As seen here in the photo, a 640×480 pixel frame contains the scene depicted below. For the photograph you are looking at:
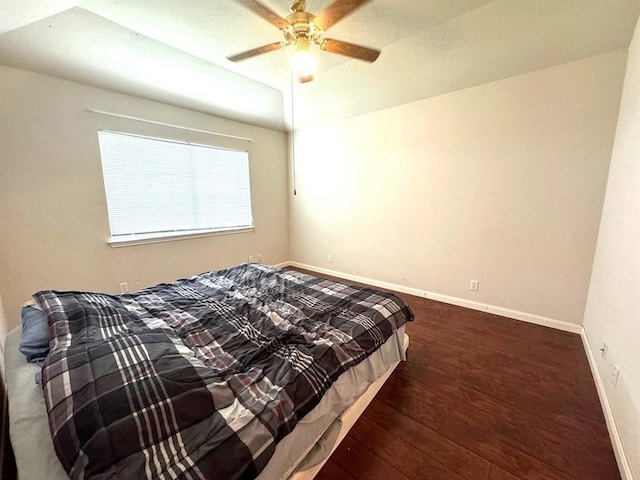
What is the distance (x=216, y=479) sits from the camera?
2.42 feet

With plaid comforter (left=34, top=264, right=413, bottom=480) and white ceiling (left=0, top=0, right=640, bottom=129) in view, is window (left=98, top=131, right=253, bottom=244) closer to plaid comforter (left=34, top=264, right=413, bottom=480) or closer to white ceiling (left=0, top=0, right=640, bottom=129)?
white ceiling (left=0, top=0, right=640, bottom=129)

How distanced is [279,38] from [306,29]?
845 mm

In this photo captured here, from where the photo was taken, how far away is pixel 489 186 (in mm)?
2799

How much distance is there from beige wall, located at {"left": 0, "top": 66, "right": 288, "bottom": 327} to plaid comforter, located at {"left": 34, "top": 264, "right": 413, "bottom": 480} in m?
1.46

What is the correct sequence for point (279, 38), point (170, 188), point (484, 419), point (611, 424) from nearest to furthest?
point (611, 424)
point (484, 419)
point (279, 38)
point (170, 188)

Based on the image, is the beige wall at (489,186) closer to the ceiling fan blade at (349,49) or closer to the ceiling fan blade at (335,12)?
the ceiling fan blade at (349,49)

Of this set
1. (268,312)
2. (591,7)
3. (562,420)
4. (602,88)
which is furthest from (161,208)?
(602,88)

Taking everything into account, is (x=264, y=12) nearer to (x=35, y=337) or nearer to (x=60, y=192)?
(x=35, y=337)

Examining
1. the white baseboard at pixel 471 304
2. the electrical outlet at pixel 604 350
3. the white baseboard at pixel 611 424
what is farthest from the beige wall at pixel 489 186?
the electrical outlet at pixel 604 350

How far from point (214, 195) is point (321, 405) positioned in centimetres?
343

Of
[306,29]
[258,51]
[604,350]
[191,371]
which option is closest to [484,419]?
[604,350]

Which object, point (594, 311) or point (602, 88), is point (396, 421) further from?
point (602, 88)

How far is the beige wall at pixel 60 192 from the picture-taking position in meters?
2.34

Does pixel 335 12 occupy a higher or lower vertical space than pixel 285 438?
higher
